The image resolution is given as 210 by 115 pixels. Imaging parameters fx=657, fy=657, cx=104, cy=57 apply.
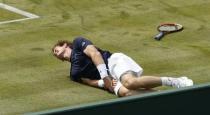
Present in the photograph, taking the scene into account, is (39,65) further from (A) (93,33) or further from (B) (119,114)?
(B) (119,114)

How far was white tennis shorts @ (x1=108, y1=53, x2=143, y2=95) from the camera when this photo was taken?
10664 millimetres

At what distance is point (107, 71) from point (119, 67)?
0.94 ft

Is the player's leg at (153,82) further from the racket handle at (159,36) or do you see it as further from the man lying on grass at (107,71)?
the racket handle at (159,36)

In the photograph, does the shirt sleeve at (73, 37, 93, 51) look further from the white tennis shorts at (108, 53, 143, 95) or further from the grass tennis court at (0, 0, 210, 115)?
the grass tennis court at (0, 0, 210, 115)

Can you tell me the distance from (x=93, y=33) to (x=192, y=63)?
3028 mm

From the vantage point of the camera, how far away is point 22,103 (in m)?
10.5

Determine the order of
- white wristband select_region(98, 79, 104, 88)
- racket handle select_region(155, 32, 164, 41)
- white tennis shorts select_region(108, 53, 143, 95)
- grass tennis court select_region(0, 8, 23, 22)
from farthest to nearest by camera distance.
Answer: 1. grass tennis court select_region(0, 8, 23, 22)
2. racket handle select_region(155, 32, 164, 41)
3. white wristband select_region(98, 79, 104, 88)
4. white tennis shorts select_region(108, 53, 143, 95)

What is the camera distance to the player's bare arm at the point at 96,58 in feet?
35.6

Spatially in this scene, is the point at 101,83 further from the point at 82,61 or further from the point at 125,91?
the point at 125,91

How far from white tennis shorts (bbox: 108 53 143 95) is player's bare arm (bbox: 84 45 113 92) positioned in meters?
0.15

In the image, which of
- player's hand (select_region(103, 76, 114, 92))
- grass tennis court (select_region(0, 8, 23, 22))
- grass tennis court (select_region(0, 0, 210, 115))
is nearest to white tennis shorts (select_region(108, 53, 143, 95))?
player's hand (select_region(103, 76, 114, 92))

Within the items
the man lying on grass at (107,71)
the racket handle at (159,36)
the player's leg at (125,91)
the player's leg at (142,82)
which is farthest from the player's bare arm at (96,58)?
the racket handle at (159,36)

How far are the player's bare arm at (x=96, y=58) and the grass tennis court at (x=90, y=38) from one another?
0.63ft

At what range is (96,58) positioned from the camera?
11.0 meters
